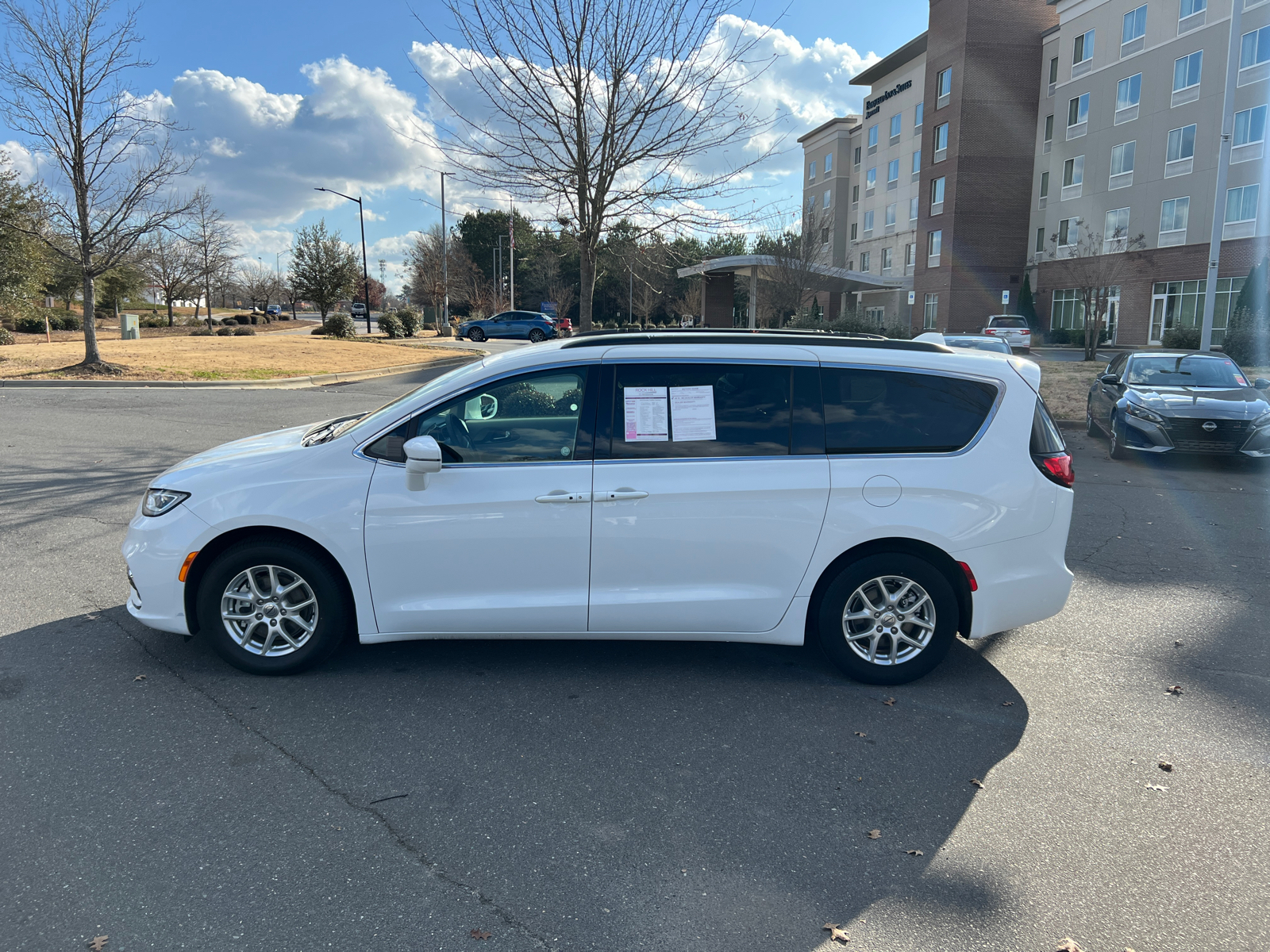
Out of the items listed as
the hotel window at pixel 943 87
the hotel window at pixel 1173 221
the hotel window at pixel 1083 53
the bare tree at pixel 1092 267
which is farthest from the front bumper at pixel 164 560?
the hotel window at pixel 943 87

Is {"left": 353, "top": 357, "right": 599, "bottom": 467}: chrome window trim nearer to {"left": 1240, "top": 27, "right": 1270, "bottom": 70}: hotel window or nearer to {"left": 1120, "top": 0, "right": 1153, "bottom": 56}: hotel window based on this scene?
{"left": 1240, "top": 27, "right": 1270, "bottom": 70}: hotel window

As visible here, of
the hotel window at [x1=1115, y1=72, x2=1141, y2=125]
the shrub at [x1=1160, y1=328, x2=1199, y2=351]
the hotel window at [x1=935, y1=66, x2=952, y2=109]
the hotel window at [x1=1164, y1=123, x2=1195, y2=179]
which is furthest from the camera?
the hotel window at [x1=935, y1=66, x2=952, y2=109]

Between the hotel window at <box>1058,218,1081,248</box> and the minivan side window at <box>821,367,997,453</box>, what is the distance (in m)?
48.8

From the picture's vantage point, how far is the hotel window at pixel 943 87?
50.3 metres

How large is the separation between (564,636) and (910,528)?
1817mm

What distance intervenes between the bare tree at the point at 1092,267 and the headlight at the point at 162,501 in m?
33.7

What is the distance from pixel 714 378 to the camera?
14.5ft

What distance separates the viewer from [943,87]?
51094 mm

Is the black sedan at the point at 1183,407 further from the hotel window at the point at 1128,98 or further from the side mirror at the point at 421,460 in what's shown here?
the hotel window at the point at 1128,98

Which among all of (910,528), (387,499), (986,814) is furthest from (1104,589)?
(387,499)

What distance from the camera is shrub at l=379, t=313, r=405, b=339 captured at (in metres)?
43.1

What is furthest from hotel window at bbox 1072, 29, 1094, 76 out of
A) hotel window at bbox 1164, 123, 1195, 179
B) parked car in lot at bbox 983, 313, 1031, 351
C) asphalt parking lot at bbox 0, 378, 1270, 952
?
asphalt parking lot at bbox 0, 378, 1270, 952

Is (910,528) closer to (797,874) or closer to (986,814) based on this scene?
(986,814)

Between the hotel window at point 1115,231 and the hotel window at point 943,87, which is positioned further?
the hotel window at point 943,87
